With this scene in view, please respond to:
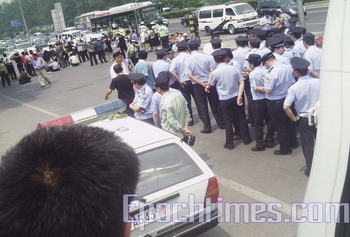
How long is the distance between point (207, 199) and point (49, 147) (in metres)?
2.89

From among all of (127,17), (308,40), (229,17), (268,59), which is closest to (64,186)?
(268,59)

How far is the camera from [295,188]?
5.29 metres

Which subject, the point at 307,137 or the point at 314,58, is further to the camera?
the point at 314,58

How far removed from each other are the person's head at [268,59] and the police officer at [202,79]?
2.04 m

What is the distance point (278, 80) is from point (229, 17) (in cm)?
2040

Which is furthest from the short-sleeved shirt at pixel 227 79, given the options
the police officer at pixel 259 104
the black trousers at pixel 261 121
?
the black trousers at pixel 261 121

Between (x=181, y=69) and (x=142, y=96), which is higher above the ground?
(x=142, y=96)

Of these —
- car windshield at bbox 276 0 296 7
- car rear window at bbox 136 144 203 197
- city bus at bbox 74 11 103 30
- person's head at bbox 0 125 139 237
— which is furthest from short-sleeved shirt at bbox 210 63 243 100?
city bus at bbox 74 11 103 30

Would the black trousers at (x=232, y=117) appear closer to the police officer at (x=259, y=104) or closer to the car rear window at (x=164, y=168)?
the police officer at (x=259, y=104)

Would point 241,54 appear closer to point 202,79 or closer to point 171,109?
point 202,79

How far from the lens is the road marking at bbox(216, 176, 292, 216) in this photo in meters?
4.84

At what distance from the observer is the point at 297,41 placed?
27.3ft

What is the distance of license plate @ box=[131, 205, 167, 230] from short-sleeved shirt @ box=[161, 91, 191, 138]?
6.41 feet

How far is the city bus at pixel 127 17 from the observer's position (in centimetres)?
2983
